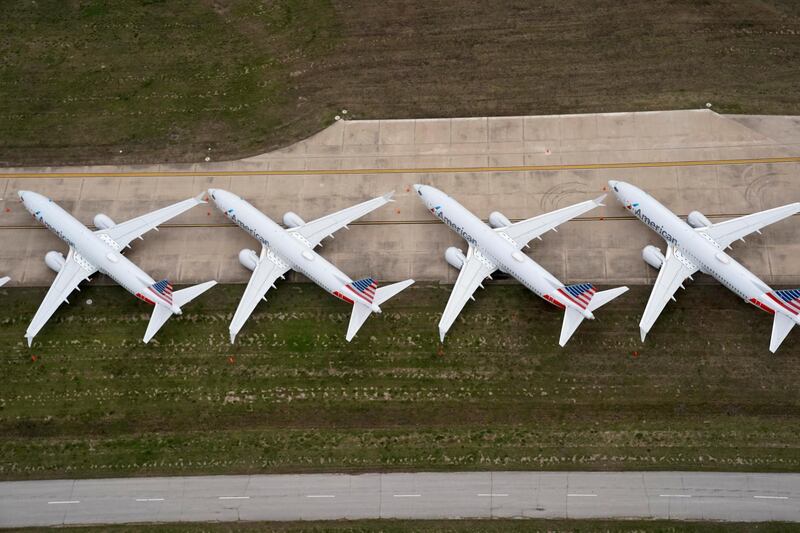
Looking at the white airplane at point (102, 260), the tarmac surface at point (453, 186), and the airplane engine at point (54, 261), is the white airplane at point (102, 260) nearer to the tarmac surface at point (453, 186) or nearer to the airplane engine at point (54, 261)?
the airplane engine at point (54, 261)

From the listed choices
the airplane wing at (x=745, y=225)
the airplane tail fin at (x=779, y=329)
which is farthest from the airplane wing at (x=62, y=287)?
the airplane tail fin at (x=779, y=329)

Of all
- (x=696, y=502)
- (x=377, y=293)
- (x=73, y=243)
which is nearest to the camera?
(x=696, y=502)

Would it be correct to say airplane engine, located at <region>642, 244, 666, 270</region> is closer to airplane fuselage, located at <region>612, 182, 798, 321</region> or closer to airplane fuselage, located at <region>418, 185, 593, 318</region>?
airplane fuselage, located at <region>612, 182, 798, 321</region>

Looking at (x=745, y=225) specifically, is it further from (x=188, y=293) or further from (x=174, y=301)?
(x=174, y=301)

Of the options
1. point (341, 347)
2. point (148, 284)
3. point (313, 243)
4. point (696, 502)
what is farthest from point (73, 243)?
point (696, 502)

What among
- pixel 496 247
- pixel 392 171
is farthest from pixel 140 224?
pixel 496 247

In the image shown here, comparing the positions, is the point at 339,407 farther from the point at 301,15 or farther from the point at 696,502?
the point at 301,15
